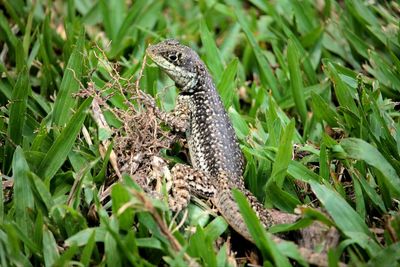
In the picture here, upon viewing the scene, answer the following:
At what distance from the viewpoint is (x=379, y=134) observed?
13.4 ft

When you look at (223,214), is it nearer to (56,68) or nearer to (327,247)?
(327,247)

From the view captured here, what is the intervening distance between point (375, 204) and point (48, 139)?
2173 millimetres

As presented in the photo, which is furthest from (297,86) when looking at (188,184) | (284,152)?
(188,184)

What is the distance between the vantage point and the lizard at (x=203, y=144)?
3646 mm

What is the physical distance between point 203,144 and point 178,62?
690mm

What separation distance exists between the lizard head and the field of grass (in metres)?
0.17

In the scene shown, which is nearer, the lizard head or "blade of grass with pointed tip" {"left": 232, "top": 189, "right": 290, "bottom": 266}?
"blade of grass with pointed tip" {"left": 232, "top": 189, "right": 290, "bottom": 266}

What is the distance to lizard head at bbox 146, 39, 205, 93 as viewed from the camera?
4414 millimetres

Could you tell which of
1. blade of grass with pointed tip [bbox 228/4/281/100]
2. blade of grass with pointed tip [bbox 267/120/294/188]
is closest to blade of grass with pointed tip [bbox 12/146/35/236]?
blade of grass with pointed tip [bbox 267/120/294/188]

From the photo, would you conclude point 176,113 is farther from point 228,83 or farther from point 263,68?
point 263,68

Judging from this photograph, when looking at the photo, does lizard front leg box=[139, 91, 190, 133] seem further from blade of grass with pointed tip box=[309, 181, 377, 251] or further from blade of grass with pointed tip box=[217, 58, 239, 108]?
blade of grass with pointed tip box=[309, 181, 377, 251]

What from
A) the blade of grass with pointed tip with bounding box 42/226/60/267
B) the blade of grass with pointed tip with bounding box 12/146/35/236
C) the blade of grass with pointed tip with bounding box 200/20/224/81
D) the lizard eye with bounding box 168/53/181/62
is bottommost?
the blade of grass with pointed tip with bounding box 42/226/60/267

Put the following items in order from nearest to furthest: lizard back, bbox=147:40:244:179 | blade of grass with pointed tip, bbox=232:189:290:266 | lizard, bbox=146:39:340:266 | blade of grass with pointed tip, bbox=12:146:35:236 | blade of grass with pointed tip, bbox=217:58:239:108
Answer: blade of grass with pointed tip, bbox=232:189:290:266 < blade of grass with pointed tip, bbox=12:146:35:236 < lizard, bbox=146:39:340:266 < lizard back, bbox=147:40:244:179 < blade of grass with pointed tip, bbox=217:58:239:108

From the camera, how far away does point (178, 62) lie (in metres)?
4.46
